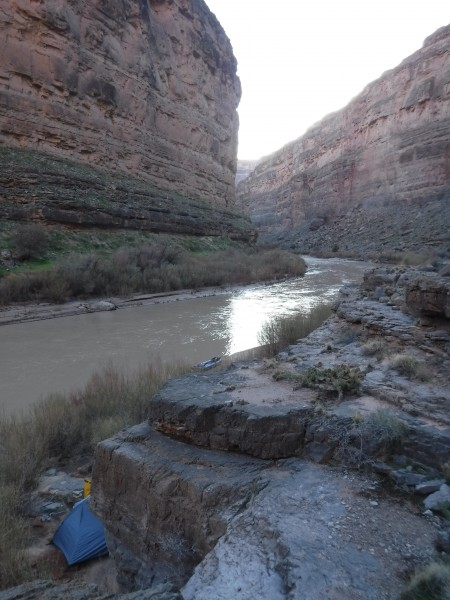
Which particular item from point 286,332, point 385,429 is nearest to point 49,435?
point 385,429

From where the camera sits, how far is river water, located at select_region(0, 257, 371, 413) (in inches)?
311

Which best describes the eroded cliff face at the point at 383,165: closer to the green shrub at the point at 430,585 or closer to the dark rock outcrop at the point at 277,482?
the dark rock outcrop at the point at 277,482

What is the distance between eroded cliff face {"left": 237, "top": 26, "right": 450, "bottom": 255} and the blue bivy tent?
28.9m

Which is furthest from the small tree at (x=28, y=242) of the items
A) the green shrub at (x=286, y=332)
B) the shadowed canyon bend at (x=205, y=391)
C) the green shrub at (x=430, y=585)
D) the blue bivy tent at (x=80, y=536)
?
the green shrub at (x=430, y=585)

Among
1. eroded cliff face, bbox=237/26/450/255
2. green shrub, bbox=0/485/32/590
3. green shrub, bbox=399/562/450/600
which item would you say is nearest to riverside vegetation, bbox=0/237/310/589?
green shrub, bbox=0/485/32/590

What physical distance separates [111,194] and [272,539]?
66.0ft

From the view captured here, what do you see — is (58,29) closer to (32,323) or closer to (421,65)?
(32,323)

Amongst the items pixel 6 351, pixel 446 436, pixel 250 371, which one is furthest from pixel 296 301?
pixel 446 436

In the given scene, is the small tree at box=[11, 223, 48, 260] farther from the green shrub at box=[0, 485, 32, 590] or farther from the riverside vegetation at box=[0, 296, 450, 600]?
the green shrub at box=[0, 485, 32, 590]

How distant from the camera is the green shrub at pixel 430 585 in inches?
67.4

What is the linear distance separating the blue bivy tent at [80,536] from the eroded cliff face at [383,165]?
94.8 ft

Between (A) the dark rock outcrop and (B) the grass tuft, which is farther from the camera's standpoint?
(B) the grass tuft

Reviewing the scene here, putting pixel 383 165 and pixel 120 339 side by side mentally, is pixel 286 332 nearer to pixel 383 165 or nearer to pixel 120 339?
pixel 120 339

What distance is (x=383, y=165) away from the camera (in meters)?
43.2
